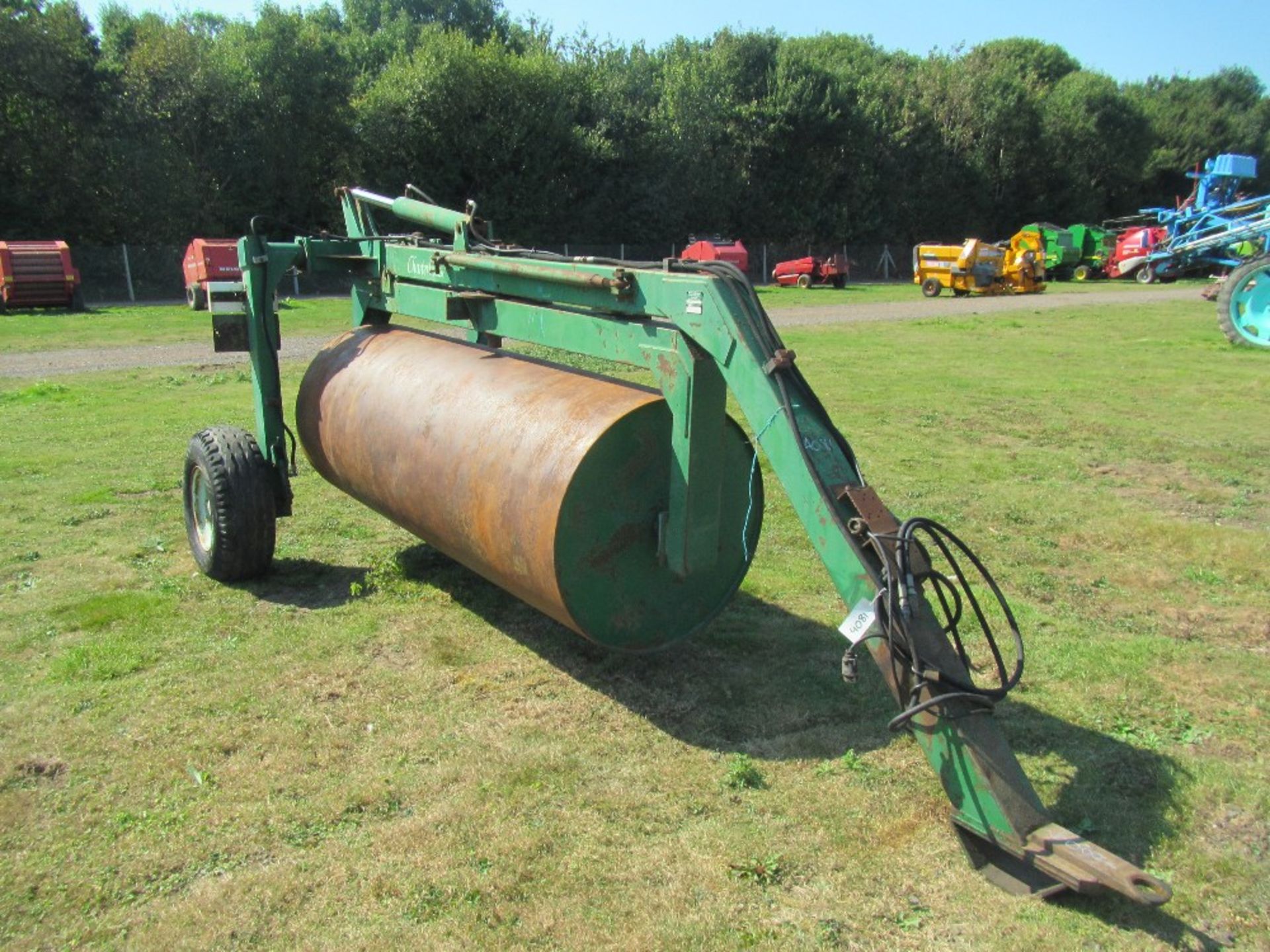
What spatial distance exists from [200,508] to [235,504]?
0.64 metres

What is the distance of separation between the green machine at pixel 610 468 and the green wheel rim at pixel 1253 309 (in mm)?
12800

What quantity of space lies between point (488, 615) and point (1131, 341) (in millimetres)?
15344

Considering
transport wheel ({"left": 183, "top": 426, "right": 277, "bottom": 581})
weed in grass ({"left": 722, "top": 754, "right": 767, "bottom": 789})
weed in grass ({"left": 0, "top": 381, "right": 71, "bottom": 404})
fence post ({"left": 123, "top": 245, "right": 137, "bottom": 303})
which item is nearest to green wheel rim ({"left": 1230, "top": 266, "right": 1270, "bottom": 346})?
weed in grass ({"left": 722, "top": 754, "right": 767, "bottom": 789})

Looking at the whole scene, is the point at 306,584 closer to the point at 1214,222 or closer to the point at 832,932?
the point at 832,932

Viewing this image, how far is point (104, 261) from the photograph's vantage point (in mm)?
28953

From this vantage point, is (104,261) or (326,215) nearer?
(104,261)

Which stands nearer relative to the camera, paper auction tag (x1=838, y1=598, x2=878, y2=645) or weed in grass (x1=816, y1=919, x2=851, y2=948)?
weed in grass (x1=816, y1=919, x2=851, y2=948)

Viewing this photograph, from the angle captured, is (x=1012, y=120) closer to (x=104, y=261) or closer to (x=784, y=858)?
(x=104, y=261)

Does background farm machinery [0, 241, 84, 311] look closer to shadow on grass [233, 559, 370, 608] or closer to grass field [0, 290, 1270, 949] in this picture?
grass field [0, 290, 1270, 949]

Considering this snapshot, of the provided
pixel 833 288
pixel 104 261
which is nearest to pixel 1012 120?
pixel 833 288

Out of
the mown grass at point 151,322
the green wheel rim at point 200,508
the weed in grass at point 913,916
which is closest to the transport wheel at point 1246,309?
the mown grass at point 151,322

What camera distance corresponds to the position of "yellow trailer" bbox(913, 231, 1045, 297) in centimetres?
2939

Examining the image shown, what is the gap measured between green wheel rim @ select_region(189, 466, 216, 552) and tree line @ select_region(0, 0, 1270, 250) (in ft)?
89.0

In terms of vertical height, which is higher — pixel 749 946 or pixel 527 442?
pixel 527 442
